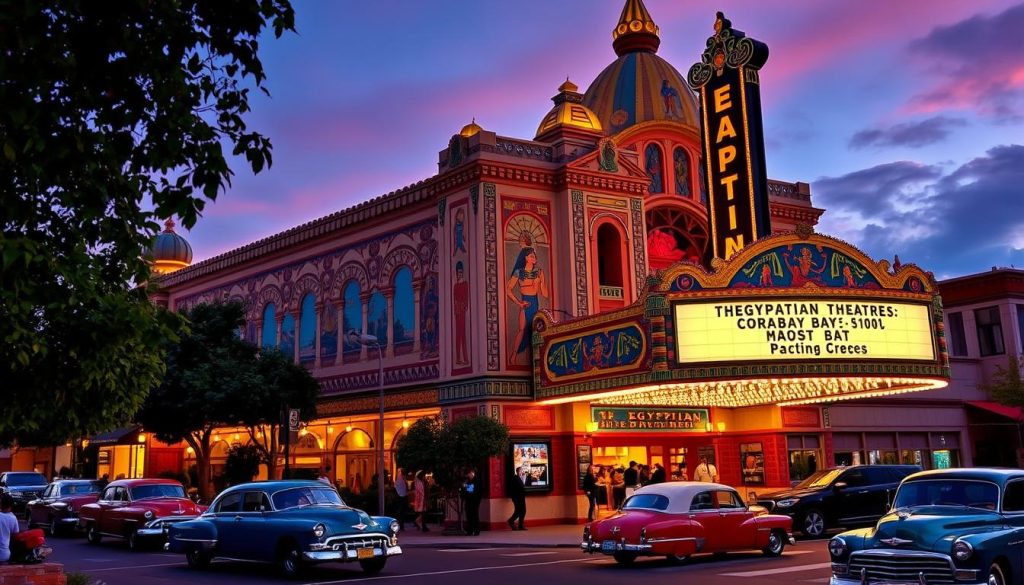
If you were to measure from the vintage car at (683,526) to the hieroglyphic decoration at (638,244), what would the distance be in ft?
51.3

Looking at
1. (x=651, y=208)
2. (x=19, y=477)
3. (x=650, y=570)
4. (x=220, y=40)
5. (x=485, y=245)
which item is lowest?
(x=650, y=570)

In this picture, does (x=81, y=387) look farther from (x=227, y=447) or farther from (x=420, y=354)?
(x=227, y=447)

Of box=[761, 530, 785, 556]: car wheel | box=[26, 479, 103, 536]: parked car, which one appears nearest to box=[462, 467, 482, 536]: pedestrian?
box=[761, 530, 785, 556]: car wheel

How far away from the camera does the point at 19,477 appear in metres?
40.2

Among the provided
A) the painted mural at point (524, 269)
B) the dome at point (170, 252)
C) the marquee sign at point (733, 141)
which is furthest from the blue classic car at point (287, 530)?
the dome at point (170, 252)

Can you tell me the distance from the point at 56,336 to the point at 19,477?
32.4 m

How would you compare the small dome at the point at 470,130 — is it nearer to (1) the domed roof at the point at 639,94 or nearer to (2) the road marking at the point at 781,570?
(1) the domed roof at the point at 639,94

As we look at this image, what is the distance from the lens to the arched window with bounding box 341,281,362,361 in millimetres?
39000

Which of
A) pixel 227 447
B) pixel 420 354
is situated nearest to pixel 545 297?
pixel 420 354

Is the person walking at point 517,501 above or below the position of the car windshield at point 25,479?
below

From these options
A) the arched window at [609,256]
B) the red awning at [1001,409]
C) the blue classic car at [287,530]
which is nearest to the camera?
the blue classic car at [287,530]

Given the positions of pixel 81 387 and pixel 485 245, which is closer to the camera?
pixel 81 387

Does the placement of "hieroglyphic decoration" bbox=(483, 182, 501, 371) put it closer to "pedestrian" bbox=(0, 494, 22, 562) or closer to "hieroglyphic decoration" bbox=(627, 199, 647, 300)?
"hieroglyphic decoration" bbox=(627, 199, 647, 300)

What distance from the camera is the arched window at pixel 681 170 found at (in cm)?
3906
